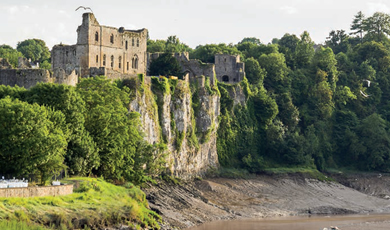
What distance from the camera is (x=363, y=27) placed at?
160875 millimetres

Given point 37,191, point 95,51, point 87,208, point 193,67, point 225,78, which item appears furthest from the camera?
point 225,78

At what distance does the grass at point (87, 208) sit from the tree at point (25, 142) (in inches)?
134

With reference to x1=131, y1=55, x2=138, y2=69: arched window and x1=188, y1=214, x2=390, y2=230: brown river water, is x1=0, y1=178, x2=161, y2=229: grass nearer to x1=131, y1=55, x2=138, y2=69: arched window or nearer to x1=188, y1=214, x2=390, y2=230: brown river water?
x1=188, y1=214, x2=390, y2=230: brown river water

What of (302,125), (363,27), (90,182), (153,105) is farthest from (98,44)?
(363,27)

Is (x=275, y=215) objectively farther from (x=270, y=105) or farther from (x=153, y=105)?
(x=270, y=105)

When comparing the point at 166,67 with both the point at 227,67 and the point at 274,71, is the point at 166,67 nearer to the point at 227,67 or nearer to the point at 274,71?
the point at 227,67

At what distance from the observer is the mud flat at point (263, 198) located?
88.0 metres

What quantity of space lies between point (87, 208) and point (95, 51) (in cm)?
3665

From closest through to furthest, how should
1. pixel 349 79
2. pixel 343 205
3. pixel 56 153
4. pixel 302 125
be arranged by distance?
1. pixel 56 153
2. pixel 343 205
3. pixel 302 125
4. pixel 349 79

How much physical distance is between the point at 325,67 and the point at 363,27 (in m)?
29.0

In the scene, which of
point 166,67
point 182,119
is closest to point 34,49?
point 166,67

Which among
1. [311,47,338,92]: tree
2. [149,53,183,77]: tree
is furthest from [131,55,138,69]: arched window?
[311,47,338,92]: tree

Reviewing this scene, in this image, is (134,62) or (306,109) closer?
(134,62)

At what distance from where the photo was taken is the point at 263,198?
102 m
